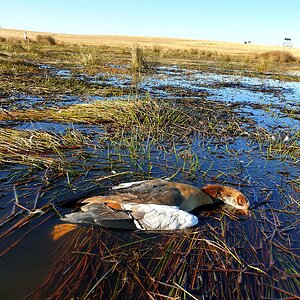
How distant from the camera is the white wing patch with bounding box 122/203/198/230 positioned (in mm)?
3203

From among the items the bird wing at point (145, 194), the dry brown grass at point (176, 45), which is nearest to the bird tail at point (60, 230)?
the bird wing at point (145, 194)

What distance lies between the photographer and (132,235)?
10.3 ft

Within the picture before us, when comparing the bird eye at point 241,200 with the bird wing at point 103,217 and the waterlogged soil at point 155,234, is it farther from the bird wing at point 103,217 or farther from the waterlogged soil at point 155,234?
the bird wing at point 103,217

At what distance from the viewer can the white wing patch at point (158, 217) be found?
3203 millimetres

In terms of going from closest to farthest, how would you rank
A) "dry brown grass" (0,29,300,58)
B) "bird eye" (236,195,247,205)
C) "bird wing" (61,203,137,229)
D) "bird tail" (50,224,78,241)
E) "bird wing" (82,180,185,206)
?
"bird tail" (50,224,78,241) → "bird wing" (61,203,137,229) → "bird wing" (82,180,185,206) → "bird eye" (236,195,247,205) → "dry brown grass" (0,29,300,58)

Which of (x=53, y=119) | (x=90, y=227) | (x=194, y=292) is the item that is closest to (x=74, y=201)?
(x=90, y=227)

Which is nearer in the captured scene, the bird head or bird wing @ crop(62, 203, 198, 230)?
bird wing @ crop(62, 203, 198, 230)

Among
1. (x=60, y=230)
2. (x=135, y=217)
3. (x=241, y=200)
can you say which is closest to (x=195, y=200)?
(x=241, y=200)

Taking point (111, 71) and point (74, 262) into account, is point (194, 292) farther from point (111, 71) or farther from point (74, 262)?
point (111, 71)

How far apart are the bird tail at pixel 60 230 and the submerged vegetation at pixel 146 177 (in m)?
0.06

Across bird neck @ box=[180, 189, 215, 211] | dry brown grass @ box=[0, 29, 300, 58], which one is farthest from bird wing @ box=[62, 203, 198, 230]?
dry brown grass @ box=[0, 29, 300, 58]

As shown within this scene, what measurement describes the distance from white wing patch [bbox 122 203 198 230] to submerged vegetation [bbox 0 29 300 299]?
9 cm

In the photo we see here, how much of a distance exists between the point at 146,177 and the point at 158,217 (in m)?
1.31

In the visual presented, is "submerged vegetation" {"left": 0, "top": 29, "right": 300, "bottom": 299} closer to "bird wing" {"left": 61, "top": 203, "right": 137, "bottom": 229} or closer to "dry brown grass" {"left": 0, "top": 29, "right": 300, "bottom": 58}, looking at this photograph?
"bird wing" {"left": 61, "top": 203, "right": 137, "bottom": 229}
